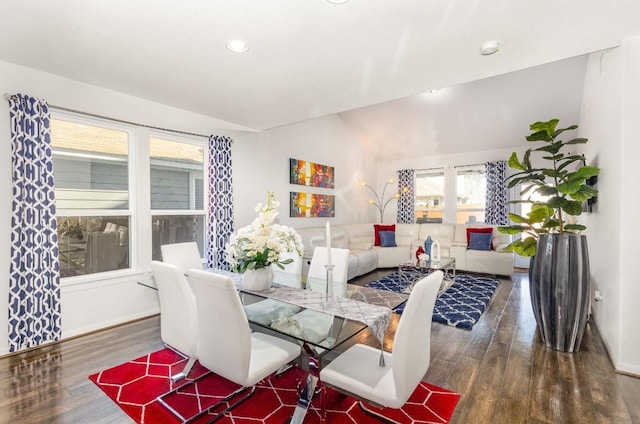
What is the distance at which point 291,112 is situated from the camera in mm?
3836

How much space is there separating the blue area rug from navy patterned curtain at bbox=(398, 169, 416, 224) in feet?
6.87

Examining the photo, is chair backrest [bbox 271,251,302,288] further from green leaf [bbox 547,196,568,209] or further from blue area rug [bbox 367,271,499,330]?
green leaf [bbox 547,196,568,209]

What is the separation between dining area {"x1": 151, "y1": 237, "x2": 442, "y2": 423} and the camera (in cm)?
146

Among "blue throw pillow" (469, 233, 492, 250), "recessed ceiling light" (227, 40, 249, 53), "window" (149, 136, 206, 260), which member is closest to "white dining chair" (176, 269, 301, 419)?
"recessed ceiling light" (227, 40, 249, 53)

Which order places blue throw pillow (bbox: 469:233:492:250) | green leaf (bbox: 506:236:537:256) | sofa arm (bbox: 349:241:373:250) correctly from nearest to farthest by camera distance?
green leaf (bbox: 506:236:537:256), blue throw pillow (bbox: 469:233:492:250), sofa arm (bbox: 349:241:373:250)

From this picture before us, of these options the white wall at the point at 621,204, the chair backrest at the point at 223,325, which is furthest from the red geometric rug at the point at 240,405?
the white wall at the point at 621,204

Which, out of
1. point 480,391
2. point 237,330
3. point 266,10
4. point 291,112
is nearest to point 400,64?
point 266,10

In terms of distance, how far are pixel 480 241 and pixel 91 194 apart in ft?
20.0

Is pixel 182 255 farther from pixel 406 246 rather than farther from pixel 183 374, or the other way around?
pixel 406 246

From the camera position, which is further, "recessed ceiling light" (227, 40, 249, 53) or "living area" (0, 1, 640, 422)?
"recessed ceiling light" (227, 40, 249, 53)

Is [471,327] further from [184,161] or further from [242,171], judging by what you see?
[184,161]

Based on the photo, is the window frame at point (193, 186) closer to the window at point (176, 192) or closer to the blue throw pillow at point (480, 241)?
the window at point (176, 192)

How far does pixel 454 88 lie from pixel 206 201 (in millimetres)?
4522

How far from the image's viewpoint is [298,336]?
5.50 feet
